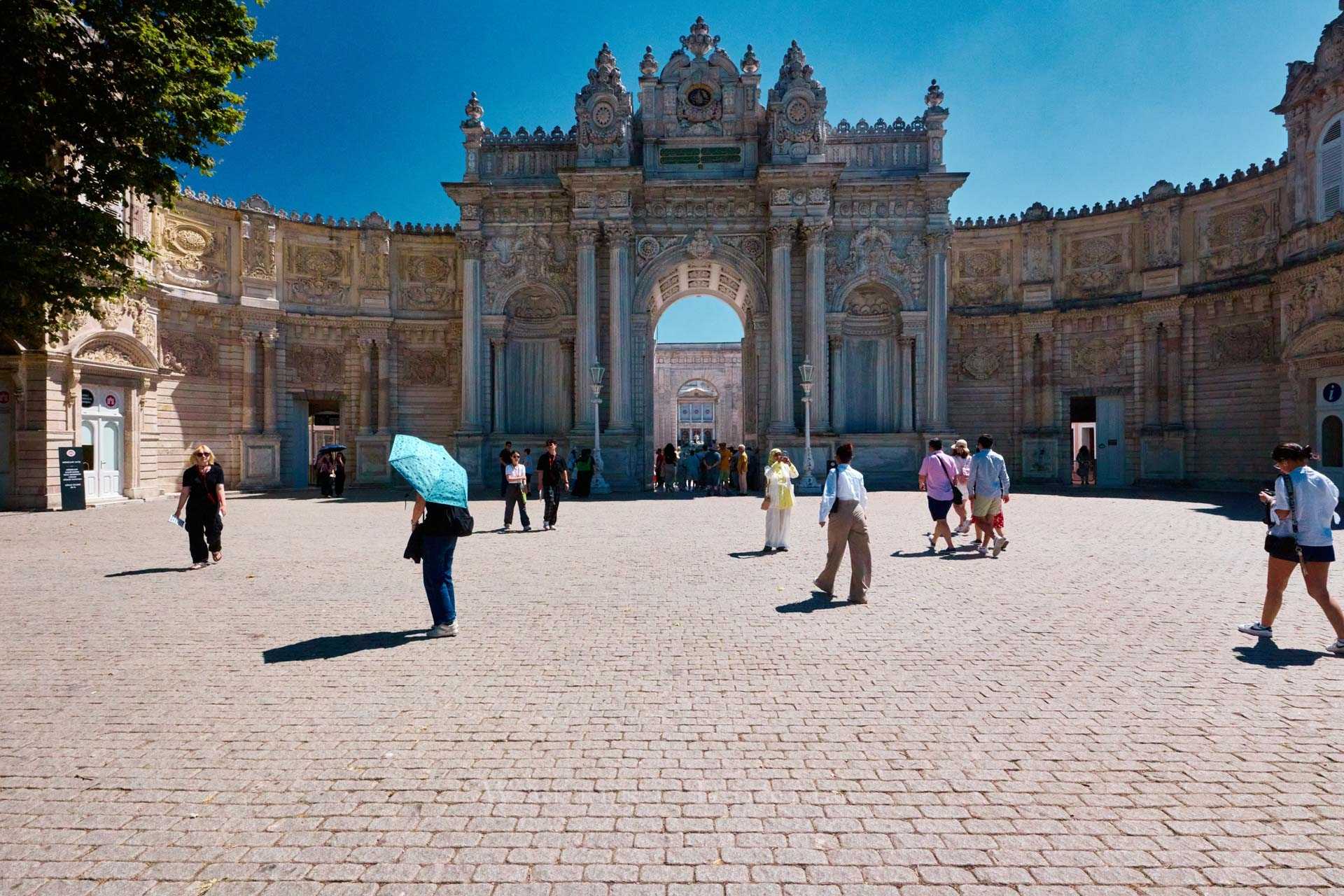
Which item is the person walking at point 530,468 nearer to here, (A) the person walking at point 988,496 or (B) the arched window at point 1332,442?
(A) the person walking at point 988,496

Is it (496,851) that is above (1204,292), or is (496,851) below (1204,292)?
below

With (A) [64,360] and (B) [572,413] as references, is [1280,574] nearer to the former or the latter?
(B) [572,413]

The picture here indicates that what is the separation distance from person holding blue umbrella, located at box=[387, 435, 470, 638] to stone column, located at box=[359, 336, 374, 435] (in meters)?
25.3

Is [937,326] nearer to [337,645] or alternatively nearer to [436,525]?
[436,525]

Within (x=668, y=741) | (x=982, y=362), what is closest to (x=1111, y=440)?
(x=982, y=362)

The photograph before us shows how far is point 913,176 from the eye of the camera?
26.2 meters

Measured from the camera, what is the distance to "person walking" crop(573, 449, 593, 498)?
22.7m

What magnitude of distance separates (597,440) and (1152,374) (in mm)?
21962

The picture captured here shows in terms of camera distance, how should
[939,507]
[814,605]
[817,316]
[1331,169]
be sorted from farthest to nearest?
Answer: [817,316], [1331,169], [939,507], [814,605]

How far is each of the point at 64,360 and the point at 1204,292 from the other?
38.4 meters

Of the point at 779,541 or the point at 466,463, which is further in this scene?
the point at 466,463

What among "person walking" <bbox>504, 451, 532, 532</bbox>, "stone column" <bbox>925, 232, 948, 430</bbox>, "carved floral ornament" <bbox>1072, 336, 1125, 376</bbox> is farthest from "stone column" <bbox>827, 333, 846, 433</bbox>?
"person walking" <bbox>504, 451, 532, 532</bbox>

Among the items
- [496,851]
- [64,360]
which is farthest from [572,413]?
[496,851]

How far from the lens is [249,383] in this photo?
27.3 metres
